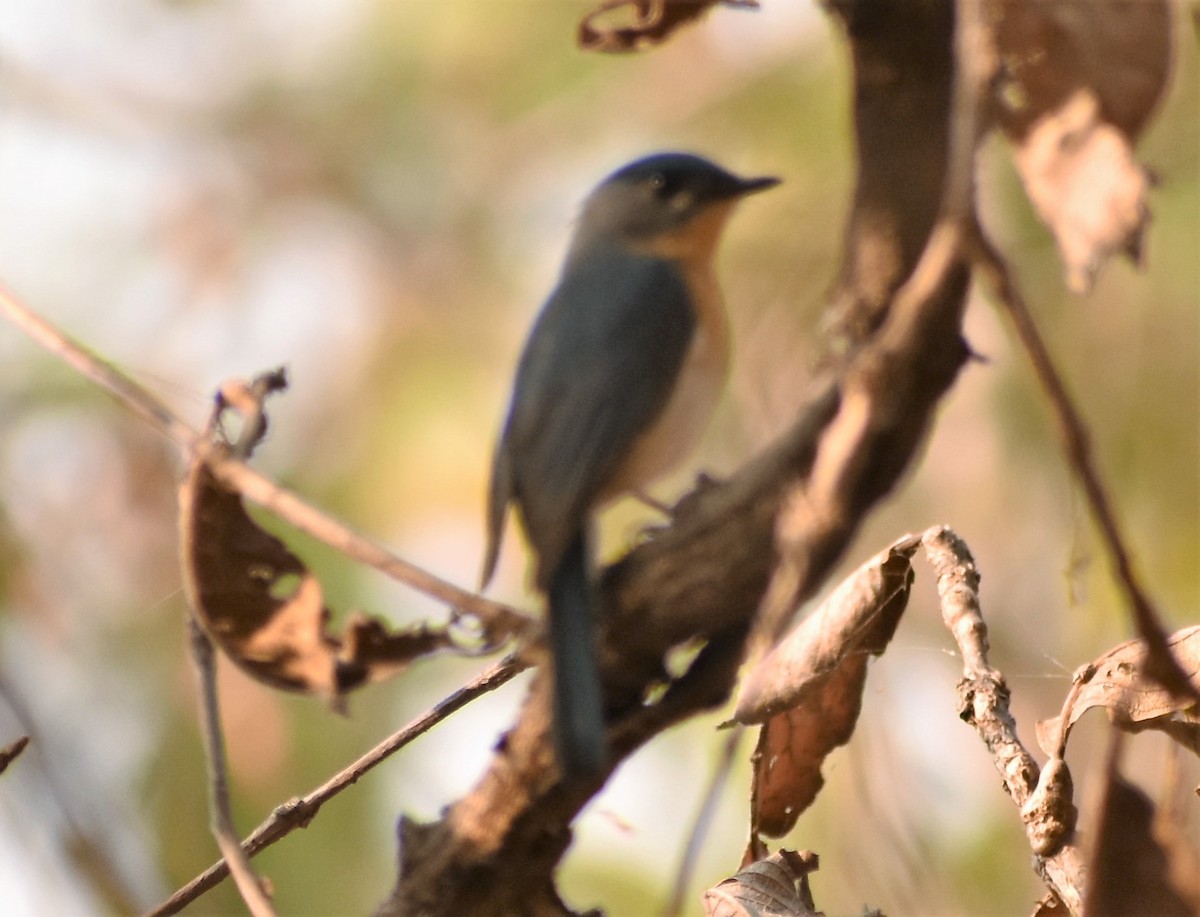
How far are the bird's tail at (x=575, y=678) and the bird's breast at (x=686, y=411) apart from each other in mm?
641

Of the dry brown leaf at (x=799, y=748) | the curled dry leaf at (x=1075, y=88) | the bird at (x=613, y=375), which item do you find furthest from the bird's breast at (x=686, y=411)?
the curled dry leaf at (x=1075, y=88)

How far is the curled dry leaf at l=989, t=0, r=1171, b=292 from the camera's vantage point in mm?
1477

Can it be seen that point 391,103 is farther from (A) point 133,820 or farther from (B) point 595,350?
(B) point 595,350

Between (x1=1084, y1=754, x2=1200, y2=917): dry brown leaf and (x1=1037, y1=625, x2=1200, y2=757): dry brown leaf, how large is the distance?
26 centimetres

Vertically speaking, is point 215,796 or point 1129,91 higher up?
point 1129,91

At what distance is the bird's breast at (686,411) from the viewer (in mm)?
2850

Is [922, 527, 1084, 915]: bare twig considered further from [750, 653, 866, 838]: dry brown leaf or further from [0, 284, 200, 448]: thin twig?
[0, 284, 200, 448]: thin twig

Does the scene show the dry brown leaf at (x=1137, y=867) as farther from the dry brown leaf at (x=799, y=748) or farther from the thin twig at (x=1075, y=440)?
the dry brown leaf at (x=799, y=748)

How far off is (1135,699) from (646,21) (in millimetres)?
1140

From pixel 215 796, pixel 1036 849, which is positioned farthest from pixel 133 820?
pixel 1036 849

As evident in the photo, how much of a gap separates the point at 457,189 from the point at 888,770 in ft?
19.1

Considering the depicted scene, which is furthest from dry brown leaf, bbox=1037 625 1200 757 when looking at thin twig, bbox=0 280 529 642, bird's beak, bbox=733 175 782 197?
bird's beak, bbox=733 175 782 197

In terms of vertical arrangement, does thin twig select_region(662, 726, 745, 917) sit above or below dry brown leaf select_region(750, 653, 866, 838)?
above

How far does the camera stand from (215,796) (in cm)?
195
